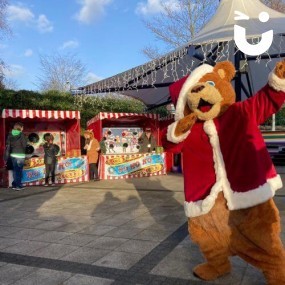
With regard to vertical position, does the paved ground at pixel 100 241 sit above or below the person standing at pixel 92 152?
below

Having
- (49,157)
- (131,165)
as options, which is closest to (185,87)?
(49,157)

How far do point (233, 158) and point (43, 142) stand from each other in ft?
29.0

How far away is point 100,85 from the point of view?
38.2ft

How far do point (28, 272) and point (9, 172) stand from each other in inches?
261

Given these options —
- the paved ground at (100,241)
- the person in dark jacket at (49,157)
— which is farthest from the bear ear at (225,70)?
the person in dark jacket at (49,157)

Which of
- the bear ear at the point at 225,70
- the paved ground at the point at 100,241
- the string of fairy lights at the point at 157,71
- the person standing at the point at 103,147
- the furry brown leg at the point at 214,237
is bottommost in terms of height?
the paved ground at the point at 100,241

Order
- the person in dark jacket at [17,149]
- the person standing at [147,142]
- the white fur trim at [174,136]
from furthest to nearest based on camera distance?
1. the person standing at [147,142]
2. the person in dark jacket at [17,149]
3. the white fur trim at [174,136]

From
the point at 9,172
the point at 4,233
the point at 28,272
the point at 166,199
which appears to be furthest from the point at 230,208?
the point at 9,172

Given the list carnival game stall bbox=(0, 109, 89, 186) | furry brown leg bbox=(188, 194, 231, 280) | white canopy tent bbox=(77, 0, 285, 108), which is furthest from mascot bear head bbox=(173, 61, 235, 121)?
carnival game stall bbox=(0, 109, 89, 186)

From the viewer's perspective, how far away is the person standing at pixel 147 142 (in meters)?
12.6

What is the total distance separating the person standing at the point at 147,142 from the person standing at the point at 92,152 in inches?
73.2

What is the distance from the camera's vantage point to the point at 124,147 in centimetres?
1240

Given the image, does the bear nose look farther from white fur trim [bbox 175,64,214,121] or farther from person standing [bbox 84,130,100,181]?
person standing [bbox 84,130,100,181]

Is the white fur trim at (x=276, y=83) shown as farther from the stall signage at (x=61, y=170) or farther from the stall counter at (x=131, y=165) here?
the stall counter at (x=131, y=165)
